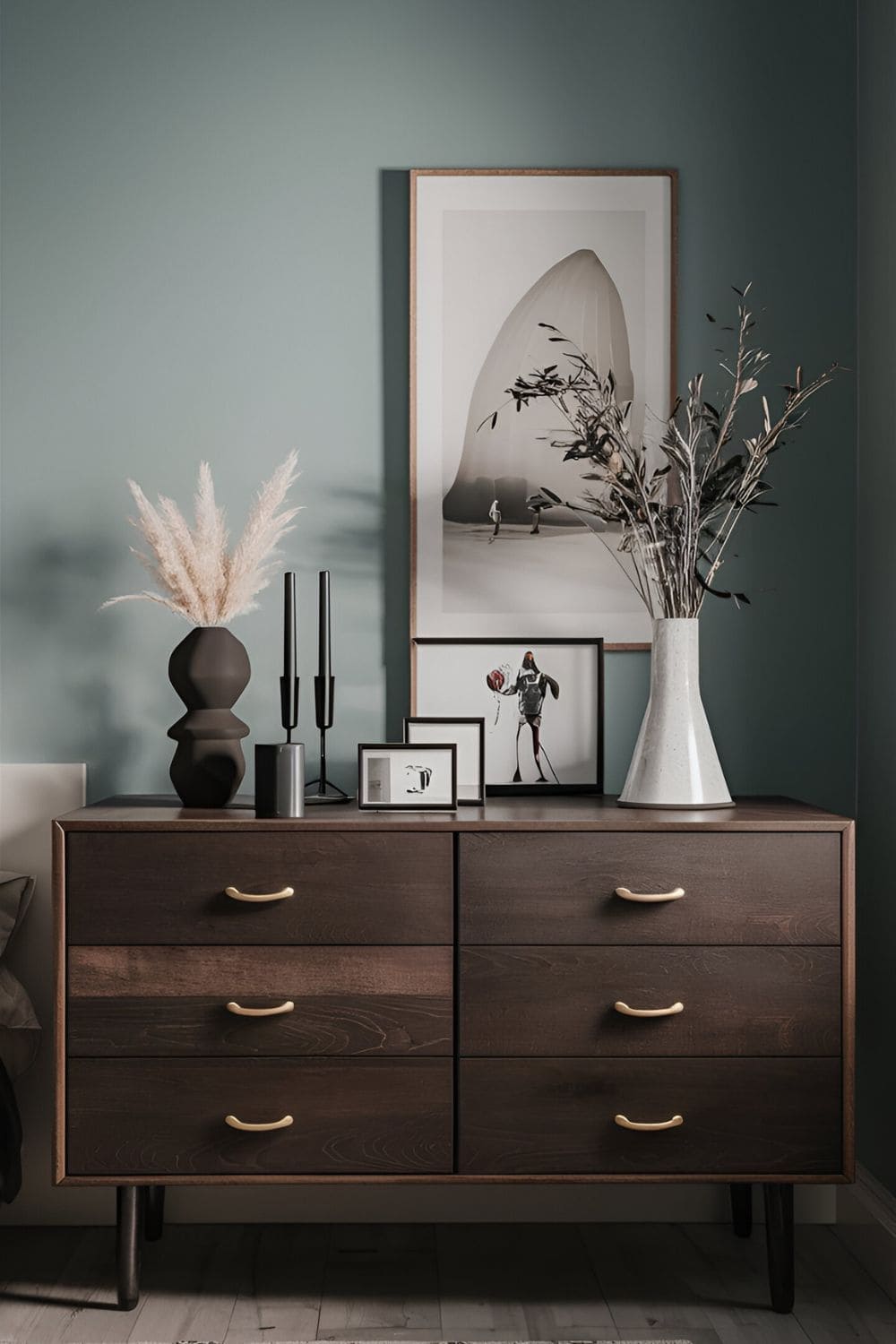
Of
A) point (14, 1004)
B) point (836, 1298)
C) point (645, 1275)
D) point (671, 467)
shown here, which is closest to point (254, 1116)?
point (14, 1004)

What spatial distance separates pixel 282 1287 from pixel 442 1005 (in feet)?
2.04

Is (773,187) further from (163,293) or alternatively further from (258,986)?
(258,986)

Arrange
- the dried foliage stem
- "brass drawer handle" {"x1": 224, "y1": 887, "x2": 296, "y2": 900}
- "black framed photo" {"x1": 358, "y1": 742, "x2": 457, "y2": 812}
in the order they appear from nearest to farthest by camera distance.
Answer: "brass drawer handle" {"x1": 224, "y1": 887, "x2": 296, "y2": 900} < "black framed photo" {"x1": 358, "y1": 742, "x2": 457, "y2": 812} < the dried foliage stem

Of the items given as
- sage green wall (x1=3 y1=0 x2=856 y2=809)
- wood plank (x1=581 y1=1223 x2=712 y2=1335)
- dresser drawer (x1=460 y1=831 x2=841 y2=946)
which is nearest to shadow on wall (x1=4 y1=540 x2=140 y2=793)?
sage green wall (x1=3 y1=0 x2=856 y2=809)

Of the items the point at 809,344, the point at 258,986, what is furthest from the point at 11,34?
the point at 258,986

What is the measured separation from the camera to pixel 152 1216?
2145mm

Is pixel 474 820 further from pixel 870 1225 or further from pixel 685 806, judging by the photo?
pixel 870 1225

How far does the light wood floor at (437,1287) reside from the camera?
6.06 feet

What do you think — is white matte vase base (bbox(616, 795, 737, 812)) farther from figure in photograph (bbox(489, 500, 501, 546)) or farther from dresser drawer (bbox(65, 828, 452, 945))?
figure in photograph (bbox(489, 500, 501, 546))

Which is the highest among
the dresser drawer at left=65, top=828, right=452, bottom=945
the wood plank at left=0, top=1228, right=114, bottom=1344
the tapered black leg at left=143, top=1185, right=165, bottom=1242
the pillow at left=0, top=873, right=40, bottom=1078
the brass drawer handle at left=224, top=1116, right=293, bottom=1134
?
the dresser drawer at left=65, top=828, right=452, bottom=945

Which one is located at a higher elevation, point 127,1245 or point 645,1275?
point 127,1245

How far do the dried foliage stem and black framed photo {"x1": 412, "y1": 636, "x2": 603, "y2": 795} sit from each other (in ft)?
1.17

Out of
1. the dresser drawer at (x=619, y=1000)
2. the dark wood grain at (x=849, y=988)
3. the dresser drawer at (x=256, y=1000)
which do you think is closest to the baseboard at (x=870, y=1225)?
the dark wood grain at (x=849, y=988)

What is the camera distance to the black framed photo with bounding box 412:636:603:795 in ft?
7.22
